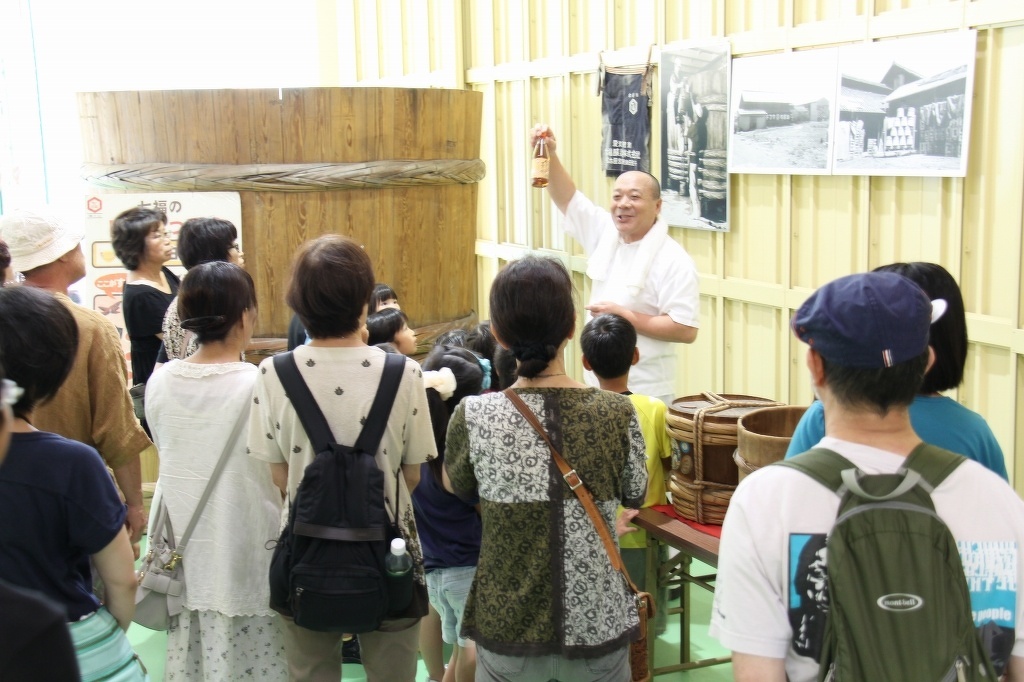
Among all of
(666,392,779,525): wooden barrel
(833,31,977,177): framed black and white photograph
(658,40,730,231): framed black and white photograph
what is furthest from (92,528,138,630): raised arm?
(658,40,730,231): framed black and white photograph

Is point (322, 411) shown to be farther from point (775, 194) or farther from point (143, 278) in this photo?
point (775, 194)

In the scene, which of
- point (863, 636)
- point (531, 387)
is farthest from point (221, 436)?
point (863, 636)

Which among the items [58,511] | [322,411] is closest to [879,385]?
[322,411]

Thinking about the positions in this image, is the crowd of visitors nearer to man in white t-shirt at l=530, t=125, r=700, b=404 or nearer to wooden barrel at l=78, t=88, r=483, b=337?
man in white t-shirt at l=530, t=125, r=700, b=404

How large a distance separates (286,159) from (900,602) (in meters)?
4.38

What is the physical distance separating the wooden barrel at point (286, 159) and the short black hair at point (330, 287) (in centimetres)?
269

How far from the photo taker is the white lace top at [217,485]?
2820mm

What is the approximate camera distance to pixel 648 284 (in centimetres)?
433

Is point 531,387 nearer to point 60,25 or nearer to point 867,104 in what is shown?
point 867,104

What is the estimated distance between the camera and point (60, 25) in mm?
9703

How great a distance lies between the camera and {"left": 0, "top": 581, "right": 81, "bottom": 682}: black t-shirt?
1095mm

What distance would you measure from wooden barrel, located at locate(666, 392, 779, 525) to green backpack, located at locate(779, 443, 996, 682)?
1.46m

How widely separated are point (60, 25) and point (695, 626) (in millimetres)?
8683

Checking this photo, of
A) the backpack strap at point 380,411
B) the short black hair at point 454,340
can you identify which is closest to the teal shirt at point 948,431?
the backpack strap at point 380,411
